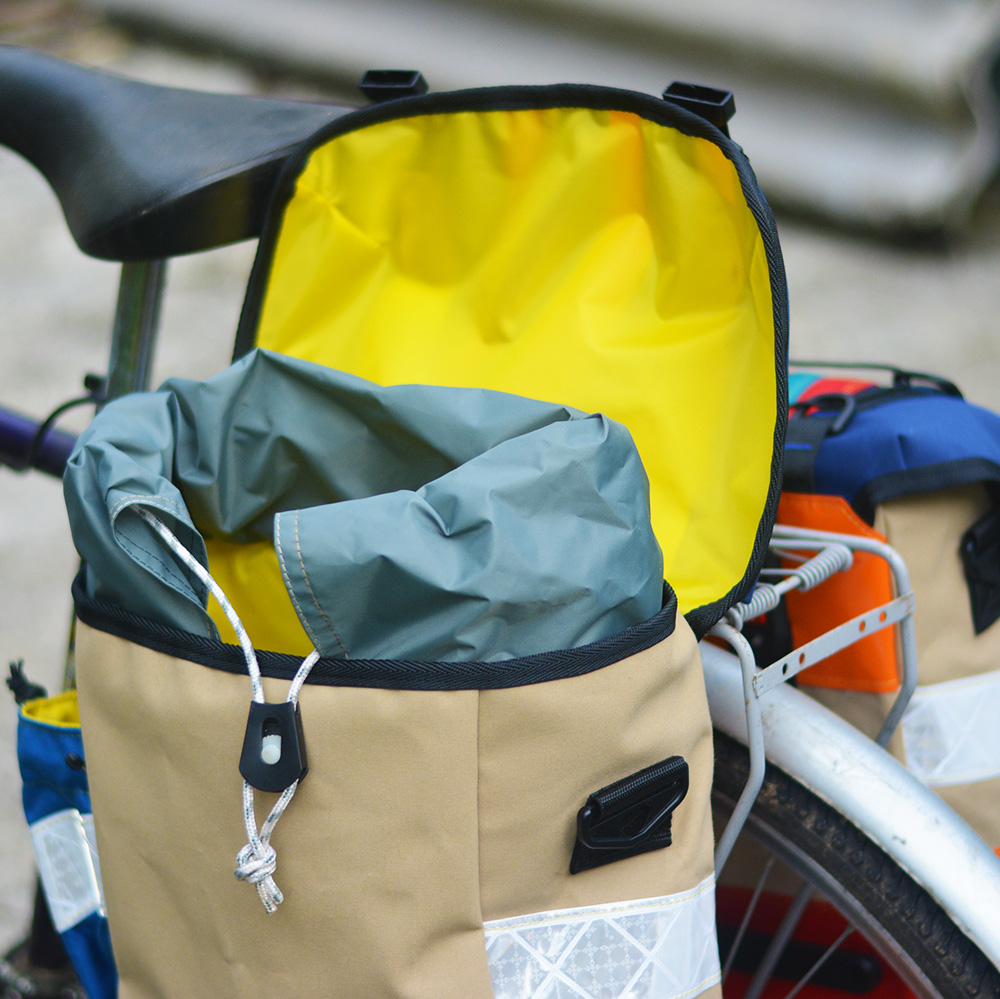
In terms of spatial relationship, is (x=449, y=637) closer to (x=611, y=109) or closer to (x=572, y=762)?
(x=572, y=762)

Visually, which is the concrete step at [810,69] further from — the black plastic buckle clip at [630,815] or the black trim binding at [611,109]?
the black plastic buckle clip at [630,815]

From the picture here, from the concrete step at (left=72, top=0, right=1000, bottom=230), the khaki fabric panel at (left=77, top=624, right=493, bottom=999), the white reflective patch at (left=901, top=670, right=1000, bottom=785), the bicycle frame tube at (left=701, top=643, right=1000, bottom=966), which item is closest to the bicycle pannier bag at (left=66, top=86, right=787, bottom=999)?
the khaki fabric panel at (left=77, top=624, right=493, bottom=999)

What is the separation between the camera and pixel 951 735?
81 centimetres

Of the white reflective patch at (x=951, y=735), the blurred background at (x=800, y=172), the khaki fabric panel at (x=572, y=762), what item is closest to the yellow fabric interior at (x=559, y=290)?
the khaki fabric panel at (x=572, y=762)

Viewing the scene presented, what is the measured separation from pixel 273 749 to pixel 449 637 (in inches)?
4.2

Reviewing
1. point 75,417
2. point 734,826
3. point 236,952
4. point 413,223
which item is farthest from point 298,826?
point 75,417

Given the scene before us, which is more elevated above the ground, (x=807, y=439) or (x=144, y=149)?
(x=144, y=149)

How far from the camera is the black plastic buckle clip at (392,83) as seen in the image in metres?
0.85

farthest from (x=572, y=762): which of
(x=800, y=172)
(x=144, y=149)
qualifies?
(x=800, y=172)

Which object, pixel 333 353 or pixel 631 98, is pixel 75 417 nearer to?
pixel 333 353

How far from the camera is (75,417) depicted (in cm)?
214

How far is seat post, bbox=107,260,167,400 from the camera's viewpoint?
35.3 inches

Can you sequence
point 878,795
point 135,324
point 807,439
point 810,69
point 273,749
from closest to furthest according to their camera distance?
point 273,749 < point 878,795 < point 807,439 < point 135,324 < point 810,69

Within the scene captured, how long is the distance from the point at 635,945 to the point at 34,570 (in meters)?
1.56
